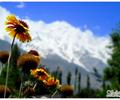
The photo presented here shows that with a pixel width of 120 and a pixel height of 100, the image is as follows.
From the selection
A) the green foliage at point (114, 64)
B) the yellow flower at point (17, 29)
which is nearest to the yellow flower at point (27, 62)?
the yellow flower at point (17, 29)

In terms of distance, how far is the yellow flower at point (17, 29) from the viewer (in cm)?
178

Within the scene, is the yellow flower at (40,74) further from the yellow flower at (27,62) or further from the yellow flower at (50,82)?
the yellow flower at (27,62)

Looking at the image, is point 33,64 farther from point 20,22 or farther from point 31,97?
point 20,22

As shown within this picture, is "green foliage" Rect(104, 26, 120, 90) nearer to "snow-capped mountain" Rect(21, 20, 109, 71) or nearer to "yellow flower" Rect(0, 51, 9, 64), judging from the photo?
"snow-capped mountain" Rect(21, 20, 109, 71)

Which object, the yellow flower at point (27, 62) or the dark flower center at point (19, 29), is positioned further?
the dark flower center at point (19, 29)

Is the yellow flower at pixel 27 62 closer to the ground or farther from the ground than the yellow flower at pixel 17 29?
closer to the ground

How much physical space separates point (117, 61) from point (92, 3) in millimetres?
8709

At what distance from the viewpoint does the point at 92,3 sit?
396cm

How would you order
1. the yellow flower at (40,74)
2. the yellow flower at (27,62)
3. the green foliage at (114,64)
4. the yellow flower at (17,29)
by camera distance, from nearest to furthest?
the yellow flower at (27,62) → the yellow flower at (17,29) → the yellow flower at (40,74) → the green foliage at (114,64)

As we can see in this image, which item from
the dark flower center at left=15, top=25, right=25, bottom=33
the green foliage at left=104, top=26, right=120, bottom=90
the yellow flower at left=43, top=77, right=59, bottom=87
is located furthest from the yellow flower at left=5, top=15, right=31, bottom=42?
the green foliage at left=104, top=26, right=120, bottom=90

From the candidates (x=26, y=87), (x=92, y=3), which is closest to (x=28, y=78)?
(x=26, y=87)

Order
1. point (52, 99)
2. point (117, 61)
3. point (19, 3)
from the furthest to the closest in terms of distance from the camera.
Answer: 1. point (117, 61)
2. point (19, 3)
3. point (52, 99)

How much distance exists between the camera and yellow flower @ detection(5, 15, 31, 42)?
1.78m

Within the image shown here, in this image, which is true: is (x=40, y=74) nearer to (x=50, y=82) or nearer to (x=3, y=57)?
(x=50, y=82)
